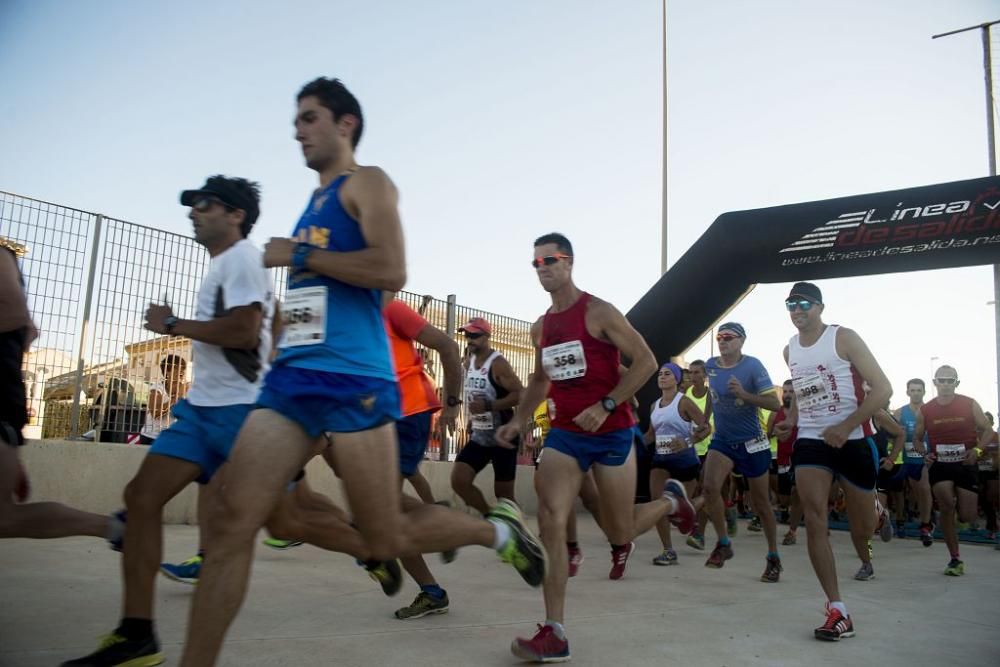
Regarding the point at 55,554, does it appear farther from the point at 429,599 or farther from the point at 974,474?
the point at 974,474

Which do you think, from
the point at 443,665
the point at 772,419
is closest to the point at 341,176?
the point at 443,665

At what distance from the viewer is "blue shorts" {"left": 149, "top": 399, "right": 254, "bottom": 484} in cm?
326

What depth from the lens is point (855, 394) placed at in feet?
16.4

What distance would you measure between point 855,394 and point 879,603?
1.75 m

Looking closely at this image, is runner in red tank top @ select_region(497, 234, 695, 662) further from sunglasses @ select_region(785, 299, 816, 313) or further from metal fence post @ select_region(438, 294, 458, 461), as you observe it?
metal fence post @ select_region(438, 294, 458, 461)

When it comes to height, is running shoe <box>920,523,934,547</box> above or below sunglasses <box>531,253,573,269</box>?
below

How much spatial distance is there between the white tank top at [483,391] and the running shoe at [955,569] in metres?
4.46

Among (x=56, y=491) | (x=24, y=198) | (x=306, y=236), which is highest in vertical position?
(x=24, y=198)

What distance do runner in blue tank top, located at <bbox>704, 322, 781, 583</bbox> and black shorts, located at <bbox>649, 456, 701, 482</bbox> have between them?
0.65m

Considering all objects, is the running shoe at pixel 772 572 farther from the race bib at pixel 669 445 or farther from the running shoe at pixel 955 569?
the running shoe at pixel 955 569

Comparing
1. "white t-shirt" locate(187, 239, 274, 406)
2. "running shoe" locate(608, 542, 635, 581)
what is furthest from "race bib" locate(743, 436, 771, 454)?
"white t-shirt" locate(187, 239, 274, 406)

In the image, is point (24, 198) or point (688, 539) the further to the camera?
point (688, 539)

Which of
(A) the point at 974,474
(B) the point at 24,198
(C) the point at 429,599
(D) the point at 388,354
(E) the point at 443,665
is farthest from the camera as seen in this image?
(A) the point at 974,474

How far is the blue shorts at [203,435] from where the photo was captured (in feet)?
10.7
